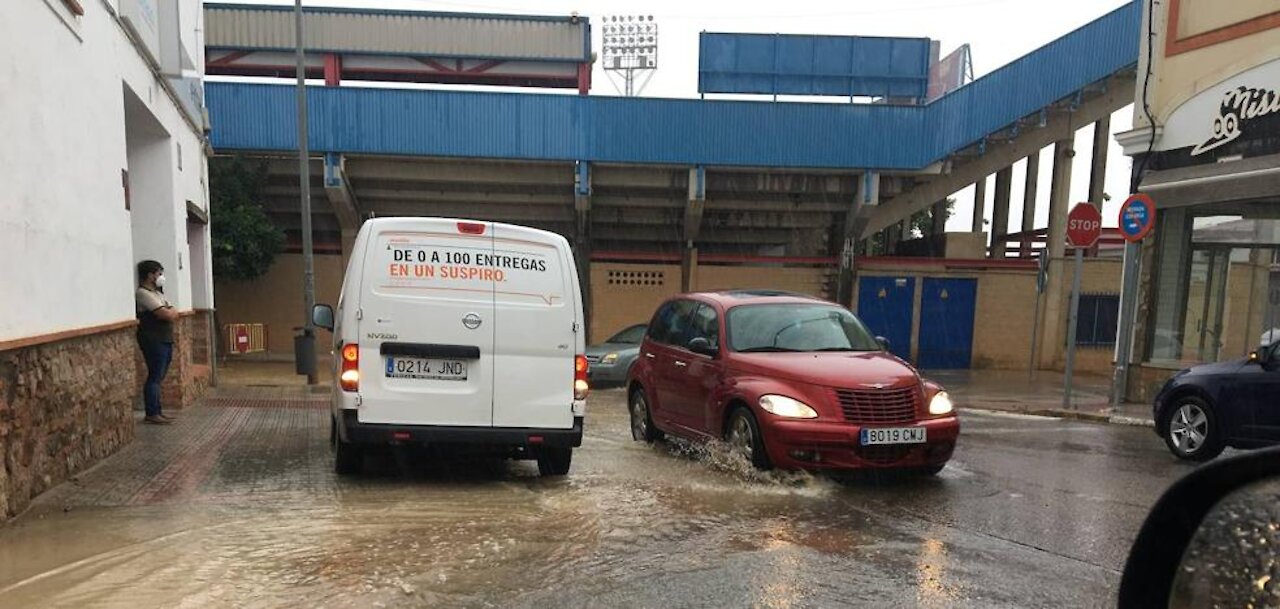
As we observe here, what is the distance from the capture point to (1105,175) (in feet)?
73.4

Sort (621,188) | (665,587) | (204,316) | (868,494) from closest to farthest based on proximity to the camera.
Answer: (665,587) → (868,494) → (204,316) → (621,188)

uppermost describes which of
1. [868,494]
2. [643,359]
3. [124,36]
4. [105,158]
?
[124,36]

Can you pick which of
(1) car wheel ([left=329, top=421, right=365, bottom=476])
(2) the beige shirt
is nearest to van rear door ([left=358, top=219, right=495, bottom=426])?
(1) car wheel ([left=329, top=421, right=365, bottom=476])

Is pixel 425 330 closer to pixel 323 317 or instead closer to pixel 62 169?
pixel 323 317

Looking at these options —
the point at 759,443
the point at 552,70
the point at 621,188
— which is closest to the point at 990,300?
the point at 621,188

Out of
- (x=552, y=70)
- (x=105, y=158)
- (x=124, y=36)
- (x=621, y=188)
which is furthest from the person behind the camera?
(x=552, y=70)

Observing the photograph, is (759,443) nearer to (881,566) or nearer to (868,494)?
(868,494)

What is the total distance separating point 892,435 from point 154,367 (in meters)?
7.26

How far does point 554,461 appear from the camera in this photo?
612 centimetres

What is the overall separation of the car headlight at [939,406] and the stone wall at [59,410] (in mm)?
6313

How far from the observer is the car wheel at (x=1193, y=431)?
7312 mm

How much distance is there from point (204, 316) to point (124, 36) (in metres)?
5.21

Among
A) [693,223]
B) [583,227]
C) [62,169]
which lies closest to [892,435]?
[62,169]

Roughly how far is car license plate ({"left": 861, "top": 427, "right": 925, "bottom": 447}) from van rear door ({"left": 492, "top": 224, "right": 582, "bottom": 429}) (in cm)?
228
